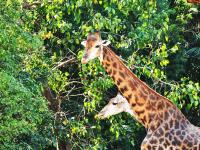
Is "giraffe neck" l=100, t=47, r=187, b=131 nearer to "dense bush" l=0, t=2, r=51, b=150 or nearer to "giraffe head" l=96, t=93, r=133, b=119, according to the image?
"giraffe head" l=96, t=93, r=133, b=119

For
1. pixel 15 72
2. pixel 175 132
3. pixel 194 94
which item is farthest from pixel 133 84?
pixel 194 94

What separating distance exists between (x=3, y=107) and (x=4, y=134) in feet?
1.23

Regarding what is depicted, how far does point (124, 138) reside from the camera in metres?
10.6

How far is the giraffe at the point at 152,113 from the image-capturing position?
691cm

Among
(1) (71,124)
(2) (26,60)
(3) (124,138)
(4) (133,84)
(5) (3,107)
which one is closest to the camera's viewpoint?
→ (4) (133,84)

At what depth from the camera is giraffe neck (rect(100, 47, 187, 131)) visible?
22.7ft

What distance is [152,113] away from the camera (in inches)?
277

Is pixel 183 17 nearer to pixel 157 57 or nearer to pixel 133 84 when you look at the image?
pixel 157 57

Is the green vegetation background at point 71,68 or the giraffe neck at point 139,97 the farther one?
the green vegetation background at point 71,68

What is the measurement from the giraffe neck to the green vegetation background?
41.7 inches

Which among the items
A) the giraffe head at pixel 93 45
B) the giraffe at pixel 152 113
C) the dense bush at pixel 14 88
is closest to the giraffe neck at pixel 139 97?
the giraffe at pixel 152 113

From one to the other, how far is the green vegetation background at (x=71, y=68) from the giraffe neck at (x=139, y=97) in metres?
1.06

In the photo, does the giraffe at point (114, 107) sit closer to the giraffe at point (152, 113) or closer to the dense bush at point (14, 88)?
the giraffe at point (152, 113)

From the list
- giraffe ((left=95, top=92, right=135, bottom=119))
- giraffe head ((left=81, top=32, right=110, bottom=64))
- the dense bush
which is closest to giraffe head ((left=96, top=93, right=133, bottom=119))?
giraffe ((left=95, top=92, right=135, bottom=119))
